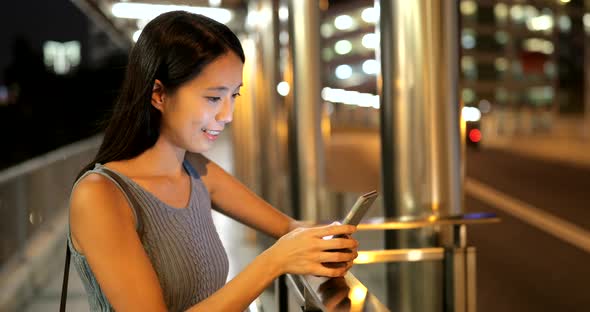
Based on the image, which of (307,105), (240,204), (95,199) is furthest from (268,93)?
(95,199)

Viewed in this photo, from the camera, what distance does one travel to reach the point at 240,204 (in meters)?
2.63

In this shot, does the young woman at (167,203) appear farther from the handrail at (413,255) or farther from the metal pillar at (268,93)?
the metal pillar at (268,93)

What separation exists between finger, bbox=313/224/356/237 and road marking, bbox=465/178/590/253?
27.1 feet

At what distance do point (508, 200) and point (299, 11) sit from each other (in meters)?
8.79

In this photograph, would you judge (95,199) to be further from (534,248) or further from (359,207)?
(534,248)

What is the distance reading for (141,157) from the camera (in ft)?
6.98

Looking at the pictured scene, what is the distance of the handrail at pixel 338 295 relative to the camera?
1.81 meters

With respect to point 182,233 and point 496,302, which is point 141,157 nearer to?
point 182,233

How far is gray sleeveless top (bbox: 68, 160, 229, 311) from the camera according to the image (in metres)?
1.96

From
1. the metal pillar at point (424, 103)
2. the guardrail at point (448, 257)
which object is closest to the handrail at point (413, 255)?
the guardrail at point (448, 257)

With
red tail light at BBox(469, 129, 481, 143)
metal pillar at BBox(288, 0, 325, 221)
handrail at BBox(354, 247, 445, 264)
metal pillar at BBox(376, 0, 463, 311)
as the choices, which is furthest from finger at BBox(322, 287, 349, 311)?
red tail light at BBox(469, 129, 481, 143)

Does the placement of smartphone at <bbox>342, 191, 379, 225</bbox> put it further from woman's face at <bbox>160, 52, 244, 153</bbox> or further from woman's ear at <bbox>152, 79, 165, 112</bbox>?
woman's ear at <bbox>152, 79, 165, 112</bbox>

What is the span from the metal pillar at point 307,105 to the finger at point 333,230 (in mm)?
4870

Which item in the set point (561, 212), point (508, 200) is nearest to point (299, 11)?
point (561, 212)
